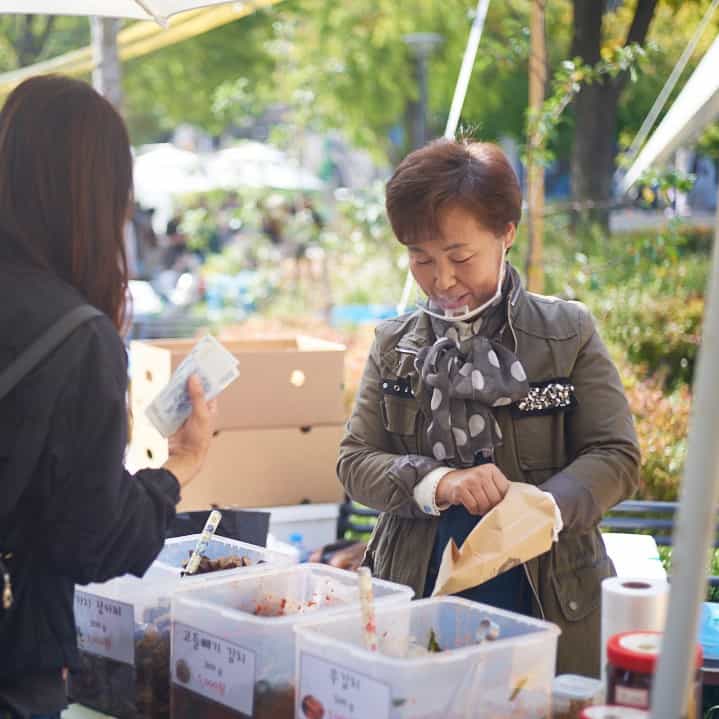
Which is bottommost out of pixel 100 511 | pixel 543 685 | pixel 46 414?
pixel 543 685

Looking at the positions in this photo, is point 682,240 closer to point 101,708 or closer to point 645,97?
point 101,708

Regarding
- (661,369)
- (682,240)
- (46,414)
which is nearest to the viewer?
(46,414)

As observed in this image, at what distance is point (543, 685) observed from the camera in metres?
2.02

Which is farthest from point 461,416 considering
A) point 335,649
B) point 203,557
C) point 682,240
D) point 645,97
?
point 645,97

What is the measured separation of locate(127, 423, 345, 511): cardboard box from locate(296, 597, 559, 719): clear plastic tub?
113 inches

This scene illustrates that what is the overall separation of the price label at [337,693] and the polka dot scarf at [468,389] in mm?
722

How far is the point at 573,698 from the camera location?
2.02m

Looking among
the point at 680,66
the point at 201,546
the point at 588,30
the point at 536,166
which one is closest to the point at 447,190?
the point at 201,546

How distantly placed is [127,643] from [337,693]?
60 centimetres

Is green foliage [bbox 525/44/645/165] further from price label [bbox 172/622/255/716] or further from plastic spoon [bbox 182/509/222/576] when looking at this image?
price label [bbox 172/622/255/716]

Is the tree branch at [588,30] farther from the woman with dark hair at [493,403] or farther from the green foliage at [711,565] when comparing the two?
the woman with dark hair at [493,403]

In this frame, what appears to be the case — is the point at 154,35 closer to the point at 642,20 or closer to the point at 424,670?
the point at 642,20

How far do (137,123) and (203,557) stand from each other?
26809 millimetres

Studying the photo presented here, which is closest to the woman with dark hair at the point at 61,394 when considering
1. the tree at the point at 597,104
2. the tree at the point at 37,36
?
the tree at the point at 597,104
